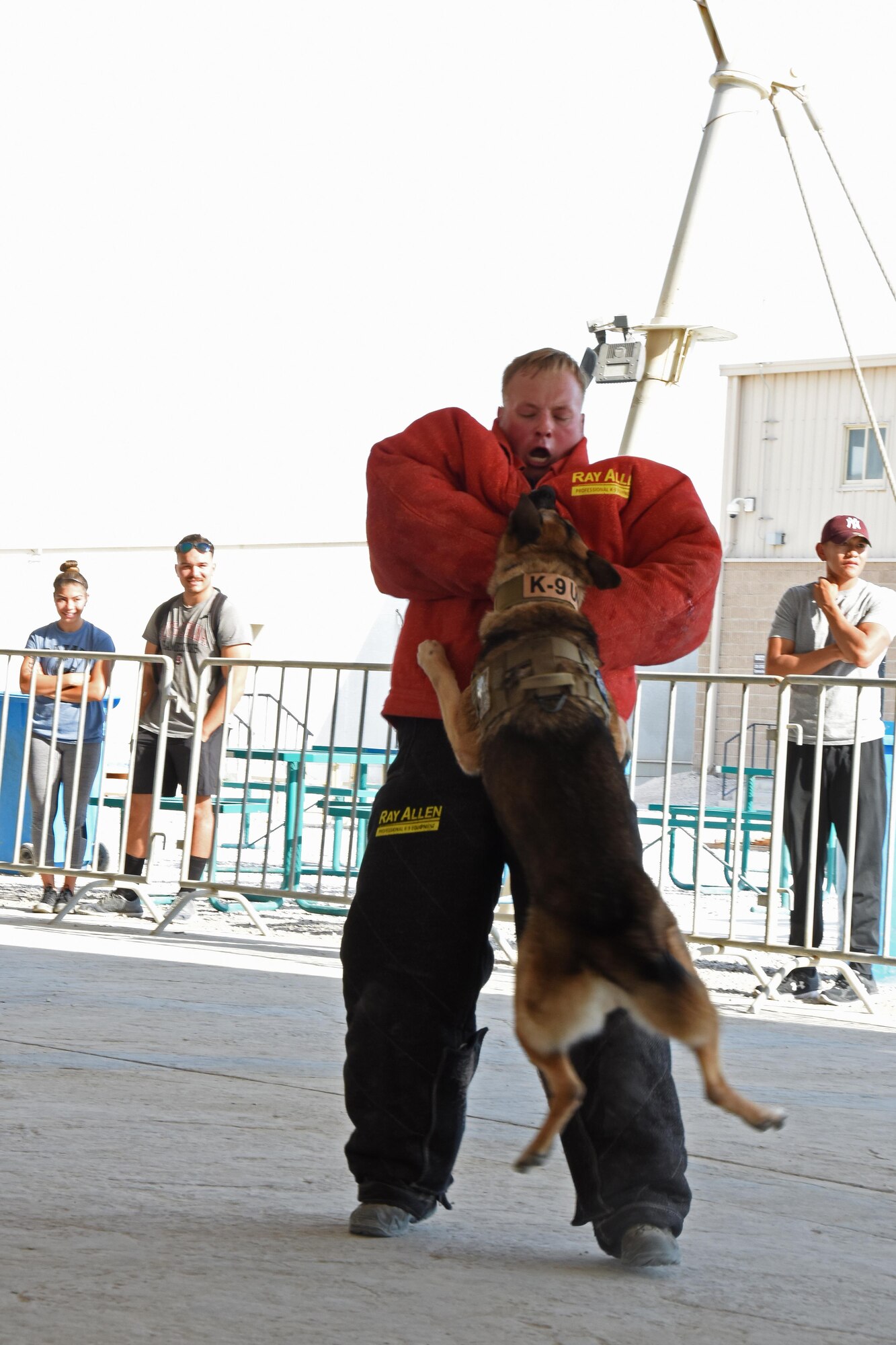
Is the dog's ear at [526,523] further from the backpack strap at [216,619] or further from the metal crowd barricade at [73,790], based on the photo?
the backpack strap at [216,619]

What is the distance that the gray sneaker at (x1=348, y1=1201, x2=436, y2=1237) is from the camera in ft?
8.81

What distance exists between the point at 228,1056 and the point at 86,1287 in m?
2.16

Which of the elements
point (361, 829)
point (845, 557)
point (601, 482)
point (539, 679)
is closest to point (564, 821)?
point (539, 679)

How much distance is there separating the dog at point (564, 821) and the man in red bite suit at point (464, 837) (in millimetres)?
124

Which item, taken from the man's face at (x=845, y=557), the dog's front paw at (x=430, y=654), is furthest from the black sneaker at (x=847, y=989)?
the dog's front paw at (x=430, y=654)

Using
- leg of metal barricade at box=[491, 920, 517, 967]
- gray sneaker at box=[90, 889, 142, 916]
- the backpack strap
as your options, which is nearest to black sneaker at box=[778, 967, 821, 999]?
leg of metal barricade at box=[491, 920, 517, 967]

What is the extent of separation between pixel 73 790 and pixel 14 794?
71 cm

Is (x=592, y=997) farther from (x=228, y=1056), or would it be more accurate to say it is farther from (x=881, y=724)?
(x=881, y=724)

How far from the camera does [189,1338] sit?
6.70ft

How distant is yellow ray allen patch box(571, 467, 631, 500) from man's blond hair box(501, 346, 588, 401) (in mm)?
214

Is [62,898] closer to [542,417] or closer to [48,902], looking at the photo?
[48,902]

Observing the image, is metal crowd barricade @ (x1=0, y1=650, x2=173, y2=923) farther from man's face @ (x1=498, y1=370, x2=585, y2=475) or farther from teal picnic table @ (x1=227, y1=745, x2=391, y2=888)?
man's face @ (x1=498, y1=370, x2=585, y2=475)

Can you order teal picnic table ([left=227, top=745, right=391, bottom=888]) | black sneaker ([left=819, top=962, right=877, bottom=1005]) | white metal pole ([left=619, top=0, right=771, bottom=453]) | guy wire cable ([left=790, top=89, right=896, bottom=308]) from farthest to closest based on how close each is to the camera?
guy wire cable ([left=790, top=89, right=896, bottom=308])
white metal pole ([left=619, top=0, right=771, bottom=453])
teal picnic table ([left=227, top=745, right=391, bottom=888])
black sneaker ([left=819, top=962, right=877, bottom=1005])

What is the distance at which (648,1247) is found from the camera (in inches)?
101
